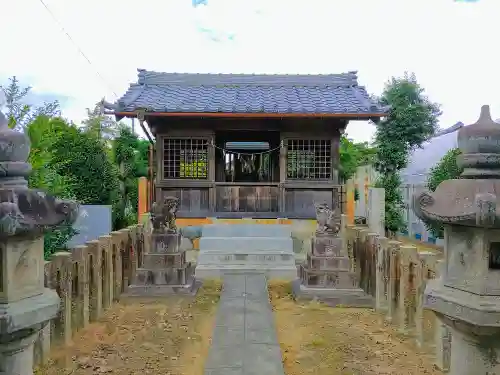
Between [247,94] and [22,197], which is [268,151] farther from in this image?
[22,197]

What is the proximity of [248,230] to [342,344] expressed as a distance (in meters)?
6.40

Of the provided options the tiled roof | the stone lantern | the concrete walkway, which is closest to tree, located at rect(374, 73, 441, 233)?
the tiled roof

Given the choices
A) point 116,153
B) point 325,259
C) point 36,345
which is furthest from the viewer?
point 116,153

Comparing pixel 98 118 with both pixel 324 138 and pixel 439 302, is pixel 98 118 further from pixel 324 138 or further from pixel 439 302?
pixel 439 302

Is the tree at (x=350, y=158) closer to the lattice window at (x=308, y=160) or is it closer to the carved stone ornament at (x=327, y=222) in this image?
the lattice window at (x=308, y=160)

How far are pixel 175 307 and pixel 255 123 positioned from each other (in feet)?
24.3

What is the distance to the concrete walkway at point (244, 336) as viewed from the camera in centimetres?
510

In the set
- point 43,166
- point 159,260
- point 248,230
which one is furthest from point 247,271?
point 43,166

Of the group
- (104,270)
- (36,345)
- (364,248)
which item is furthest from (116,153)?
(36,345)

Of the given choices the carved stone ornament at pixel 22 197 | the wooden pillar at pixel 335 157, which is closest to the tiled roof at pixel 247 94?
the wooden pillar at pixel 335 157

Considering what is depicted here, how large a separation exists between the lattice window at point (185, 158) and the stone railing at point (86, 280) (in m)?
4.24

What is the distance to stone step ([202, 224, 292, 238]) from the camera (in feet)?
40.0

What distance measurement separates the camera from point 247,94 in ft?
49.0

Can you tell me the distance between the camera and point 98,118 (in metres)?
24.3
